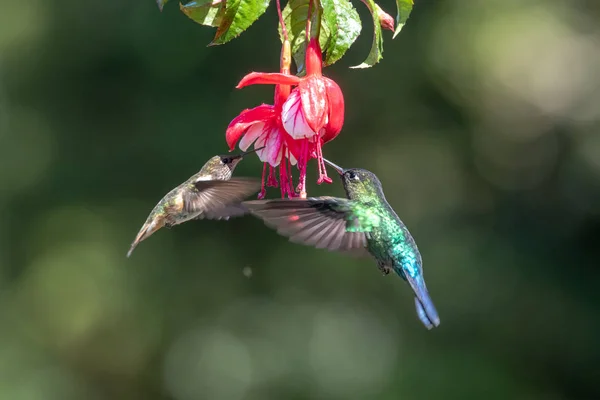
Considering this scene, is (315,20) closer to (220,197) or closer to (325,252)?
(220,197)

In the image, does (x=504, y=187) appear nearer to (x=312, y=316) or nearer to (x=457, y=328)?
(x=457, y=328)

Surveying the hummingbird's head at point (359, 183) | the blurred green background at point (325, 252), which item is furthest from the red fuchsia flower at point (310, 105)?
the blurred green background at point (325, 252)

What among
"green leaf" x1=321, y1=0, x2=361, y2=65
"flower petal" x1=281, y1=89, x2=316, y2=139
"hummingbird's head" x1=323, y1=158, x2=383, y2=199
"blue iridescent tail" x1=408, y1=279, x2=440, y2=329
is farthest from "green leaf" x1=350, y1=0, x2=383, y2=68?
"blue iridescent tail" x1=408, y1=279, x2=440, y2=329

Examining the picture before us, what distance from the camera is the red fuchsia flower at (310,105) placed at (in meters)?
1.23

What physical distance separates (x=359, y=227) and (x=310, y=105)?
40 cm

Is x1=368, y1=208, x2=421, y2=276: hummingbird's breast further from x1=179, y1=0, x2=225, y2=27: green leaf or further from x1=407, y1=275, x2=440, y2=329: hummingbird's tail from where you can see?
x1=179, y1=0, x2=225, y2=27: green leaf

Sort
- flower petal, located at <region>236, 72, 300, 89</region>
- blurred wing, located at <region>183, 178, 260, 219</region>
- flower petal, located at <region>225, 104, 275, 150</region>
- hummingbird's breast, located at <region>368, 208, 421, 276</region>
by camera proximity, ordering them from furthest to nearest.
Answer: hummingbird's breast, located at <region>368, 208, 421, 276</region> → blurred wing, located at <region>183, 178, 260, 219</region> → flower petal, located at <region>225, 104, 275, 150</region> → flower petal, located at <region>236, 72, 300, 89</region>

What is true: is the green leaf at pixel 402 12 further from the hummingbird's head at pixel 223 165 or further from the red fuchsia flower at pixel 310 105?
the hummingbird's head at pixel 223 165

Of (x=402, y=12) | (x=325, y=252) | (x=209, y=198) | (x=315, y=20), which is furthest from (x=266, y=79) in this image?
(x=325, y=252)

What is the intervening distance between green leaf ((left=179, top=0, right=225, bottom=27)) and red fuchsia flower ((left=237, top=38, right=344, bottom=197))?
16cm

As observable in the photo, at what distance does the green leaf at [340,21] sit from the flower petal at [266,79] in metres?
0.10

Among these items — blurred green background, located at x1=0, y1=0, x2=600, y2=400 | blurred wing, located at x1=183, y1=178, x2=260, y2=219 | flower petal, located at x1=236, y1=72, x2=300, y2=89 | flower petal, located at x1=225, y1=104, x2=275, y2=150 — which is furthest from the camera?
blurred green background, located at x1=0, y1=0, x2=600, y2=400

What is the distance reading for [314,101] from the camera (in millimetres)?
1238

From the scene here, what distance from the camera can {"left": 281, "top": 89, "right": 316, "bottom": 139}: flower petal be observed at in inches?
48.4
